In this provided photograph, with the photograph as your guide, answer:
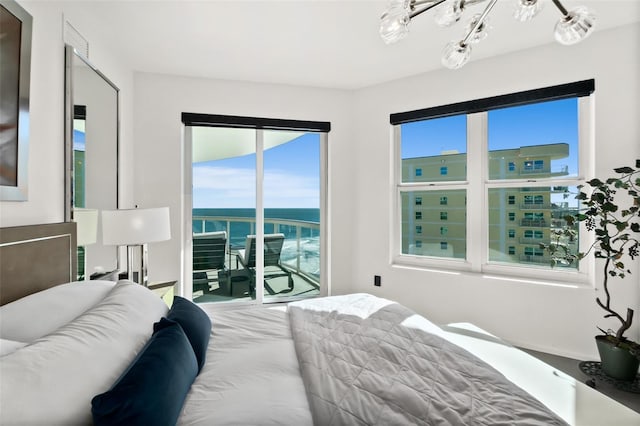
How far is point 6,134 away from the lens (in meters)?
1.26

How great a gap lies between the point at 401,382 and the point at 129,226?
1.90 m

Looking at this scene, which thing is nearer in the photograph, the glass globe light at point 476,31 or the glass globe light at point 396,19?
the glass globe light at point 396,19

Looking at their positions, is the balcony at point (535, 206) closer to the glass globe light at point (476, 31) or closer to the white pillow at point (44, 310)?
the glass globe light at point (476, 31)

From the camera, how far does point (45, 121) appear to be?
1599 millimetres

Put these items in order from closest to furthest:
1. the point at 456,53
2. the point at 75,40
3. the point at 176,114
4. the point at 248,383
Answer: the point at 248,383, the point at 456,53, the point at 75,40, the point at 176,114

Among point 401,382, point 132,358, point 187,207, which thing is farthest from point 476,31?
point 187,207

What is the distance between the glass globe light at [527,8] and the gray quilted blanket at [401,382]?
1.45m

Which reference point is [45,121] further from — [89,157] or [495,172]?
[495,172]

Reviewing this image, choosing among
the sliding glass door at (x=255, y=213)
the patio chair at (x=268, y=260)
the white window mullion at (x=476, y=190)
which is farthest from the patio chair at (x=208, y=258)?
the white window mullion at (x=476, y=190)

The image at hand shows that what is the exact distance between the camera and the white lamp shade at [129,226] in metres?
2.05

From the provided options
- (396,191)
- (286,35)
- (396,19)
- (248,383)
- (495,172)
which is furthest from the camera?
(396,191)

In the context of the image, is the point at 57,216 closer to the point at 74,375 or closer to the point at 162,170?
the point at 74,375

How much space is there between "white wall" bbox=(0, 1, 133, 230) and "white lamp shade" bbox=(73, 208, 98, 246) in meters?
0.12

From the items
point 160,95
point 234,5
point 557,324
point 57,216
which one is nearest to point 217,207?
point 160,95
